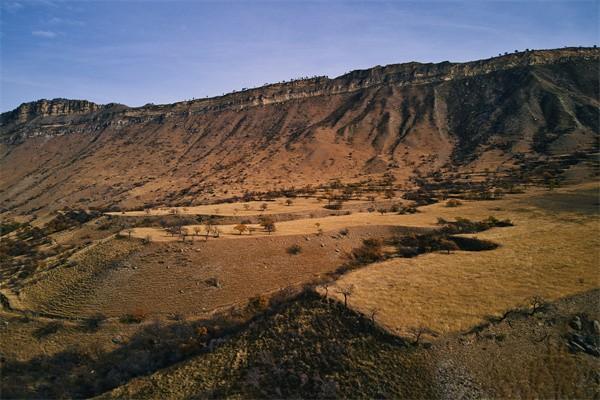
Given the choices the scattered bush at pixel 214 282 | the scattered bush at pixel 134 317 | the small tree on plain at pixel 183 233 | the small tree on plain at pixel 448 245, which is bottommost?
the scattered bush at pixel 134 317

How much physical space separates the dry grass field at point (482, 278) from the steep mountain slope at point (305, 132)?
4152 centimetres

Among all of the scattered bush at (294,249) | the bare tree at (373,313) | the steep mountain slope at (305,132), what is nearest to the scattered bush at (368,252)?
the scattered bush at (294,249)

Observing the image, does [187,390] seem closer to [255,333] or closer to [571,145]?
[255,333]

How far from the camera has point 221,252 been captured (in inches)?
950

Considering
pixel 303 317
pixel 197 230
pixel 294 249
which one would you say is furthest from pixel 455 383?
pixel 197 230

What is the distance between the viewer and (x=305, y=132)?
302ft

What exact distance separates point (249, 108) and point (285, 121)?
1618 cm

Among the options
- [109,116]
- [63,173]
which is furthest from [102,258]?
[109,116]

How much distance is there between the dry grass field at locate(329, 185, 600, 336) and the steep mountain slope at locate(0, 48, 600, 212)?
136ft

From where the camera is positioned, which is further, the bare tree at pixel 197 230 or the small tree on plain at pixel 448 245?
the bare tree at pixel 197 230

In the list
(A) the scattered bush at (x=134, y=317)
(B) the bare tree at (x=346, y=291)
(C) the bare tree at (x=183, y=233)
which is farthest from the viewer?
(C) the bare tree at (x=183, y=233)

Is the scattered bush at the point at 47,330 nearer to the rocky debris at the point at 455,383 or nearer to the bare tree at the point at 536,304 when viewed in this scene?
the rocky debris at the point at 455,383

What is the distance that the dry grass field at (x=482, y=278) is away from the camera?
Result: 52.1 ft

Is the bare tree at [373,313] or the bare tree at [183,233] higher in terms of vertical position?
the bare tree at [183,233]
